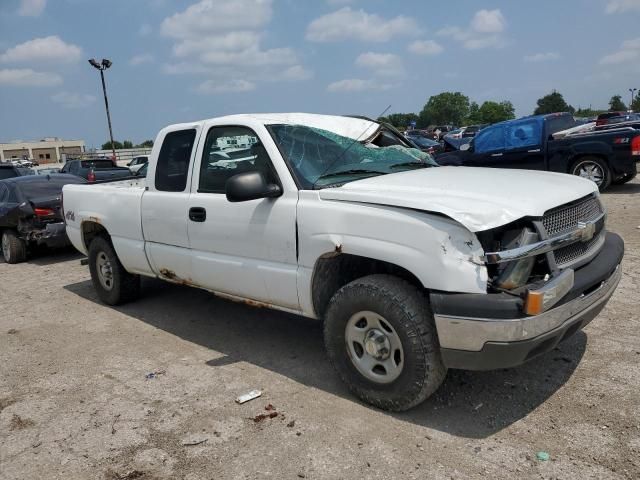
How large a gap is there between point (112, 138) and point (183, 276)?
3185cm

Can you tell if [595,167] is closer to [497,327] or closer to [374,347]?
[374,347]

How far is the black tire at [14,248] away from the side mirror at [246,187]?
24.8 feet

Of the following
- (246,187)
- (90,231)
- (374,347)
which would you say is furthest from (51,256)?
(374,347)

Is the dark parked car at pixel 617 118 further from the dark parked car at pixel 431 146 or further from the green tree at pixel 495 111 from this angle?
the green tree at pixel 495 111

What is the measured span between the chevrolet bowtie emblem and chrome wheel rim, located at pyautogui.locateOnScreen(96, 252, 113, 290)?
15.7 ft

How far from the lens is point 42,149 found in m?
115

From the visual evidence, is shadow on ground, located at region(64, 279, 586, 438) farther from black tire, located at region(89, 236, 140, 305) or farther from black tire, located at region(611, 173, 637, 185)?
black tire, located at region(611, 173, 637, 185)

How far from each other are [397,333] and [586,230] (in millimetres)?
1353

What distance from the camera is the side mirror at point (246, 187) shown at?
3660mm

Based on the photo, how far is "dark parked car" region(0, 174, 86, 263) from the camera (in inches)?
370

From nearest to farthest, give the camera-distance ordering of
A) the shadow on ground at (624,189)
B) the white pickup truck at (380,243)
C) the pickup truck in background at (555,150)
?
the white pickup truck at (380,243) → the pickup truck in background at (555,150) → the shadow on ground at (624,189)

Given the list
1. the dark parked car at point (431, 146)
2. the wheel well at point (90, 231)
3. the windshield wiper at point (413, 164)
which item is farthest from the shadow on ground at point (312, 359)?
the dark parked car at point (431, 146)

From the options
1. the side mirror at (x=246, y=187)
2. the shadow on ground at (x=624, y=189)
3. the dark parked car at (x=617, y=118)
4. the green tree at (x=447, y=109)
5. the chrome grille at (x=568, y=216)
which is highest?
the green tree at (x=447, y=109)

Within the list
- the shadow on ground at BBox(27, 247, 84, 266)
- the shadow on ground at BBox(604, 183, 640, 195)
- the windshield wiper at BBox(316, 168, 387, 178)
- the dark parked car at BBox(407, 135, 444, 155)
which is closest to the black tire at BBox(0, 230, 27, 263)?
the shadow on ground at BBox(27, 247, 84, 266)
